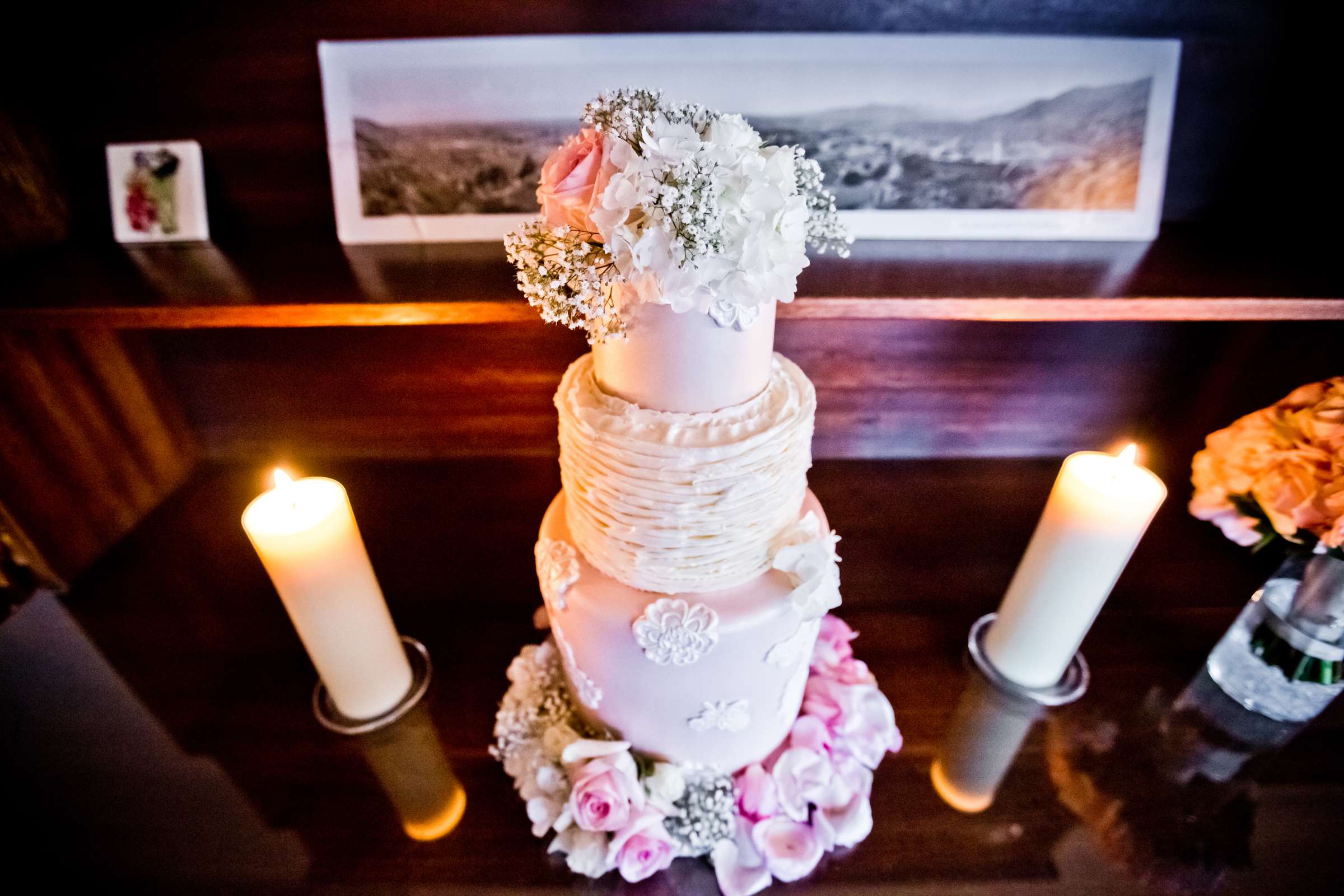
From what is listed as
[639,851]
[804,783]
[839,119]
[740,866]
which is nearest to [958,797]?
[804,783]

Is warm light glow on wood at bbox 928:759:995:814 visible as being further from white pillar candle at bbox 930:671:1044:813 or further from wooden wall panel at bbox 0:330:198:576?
wooden wall panel at bbox 0:330:198:576

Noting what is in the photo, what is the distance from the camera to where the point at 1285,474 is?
37.0 inches

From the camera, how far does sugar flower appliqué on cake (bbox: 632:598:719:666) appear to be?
2.61 ft

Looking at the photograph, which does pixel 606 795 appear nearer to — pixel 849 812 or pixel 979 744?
pixel 849 812

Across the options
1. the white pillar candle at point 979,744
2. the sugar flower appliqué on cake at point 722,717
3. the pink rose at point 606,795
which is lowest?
the white pillar candle at point 979,744

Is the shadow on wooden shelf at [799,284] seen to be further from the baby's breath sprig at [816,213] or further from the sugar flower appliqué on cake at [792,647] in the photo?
the sugar flower appliqué on cake at [792,647]

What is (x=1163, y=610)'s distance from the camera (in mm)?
1218

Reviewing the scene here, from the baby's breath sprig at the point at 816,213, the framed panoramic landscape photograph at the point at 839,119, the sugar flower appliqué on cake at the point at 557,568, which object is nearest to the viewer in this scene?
the baby's breath sprig at the point at 816,213

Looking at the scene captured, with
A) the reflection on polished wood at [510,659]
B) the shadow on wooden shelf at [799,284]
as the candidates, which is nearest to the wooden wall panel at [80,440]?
the reflection on polished wood at [510,659]

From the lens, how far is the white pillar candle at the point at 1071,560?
93cm

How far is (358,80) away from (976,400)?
1.28 m

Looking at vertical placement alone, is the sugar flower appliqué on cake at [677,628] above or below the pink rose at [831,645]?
above

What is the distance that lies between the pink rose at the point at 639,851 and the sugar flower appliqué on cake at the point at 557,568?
0.30 m

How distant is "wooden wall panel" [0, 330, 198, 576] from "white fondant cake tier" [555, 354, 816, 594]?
1024mm
